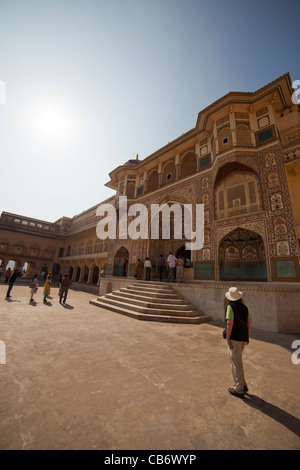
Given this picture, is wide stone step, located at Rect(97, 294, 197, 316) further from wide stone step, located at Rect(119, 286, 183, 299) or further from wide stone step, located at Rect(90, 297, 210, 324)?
wide stone step, located at Rect(119, 286, 183, 299)

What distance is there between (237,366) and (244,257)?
9.59 m

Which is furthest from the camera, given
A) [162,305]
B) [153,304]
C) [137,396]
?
[162,305]

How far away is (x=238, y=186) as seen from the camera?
8.76 m

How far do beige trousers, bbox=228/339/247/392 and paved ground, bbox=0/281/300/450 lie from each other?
0.15 metres

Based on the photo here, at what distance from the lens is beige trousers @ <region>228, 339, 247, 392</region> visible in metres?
2.19

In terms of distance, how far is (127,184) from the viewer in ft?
48.9

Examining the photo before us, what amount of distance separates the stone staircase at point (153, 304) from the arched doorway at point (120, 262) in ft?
19.0

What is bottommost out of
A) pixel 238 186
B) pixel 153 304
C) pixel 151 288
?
pixel 153 304

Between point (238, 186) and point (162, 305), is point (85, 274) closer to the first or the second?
point (162, 305)

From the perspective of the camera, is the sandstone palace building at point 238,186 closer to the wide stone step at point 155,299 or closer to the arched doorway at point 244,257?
the arched doorway at point 244,257

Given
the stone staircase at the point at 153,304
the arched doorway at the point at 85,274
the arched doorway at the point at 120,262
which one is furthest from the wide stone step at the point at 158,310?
the arched doorway at the point at 85,274

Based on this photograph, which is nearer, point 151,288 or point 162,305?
point 162,305

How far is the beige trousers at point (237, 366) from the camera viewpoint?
Answer: 2193 millimetres

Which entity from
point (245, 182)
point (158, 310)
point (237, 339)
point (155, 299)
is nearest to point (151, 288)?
point (155, 299)
